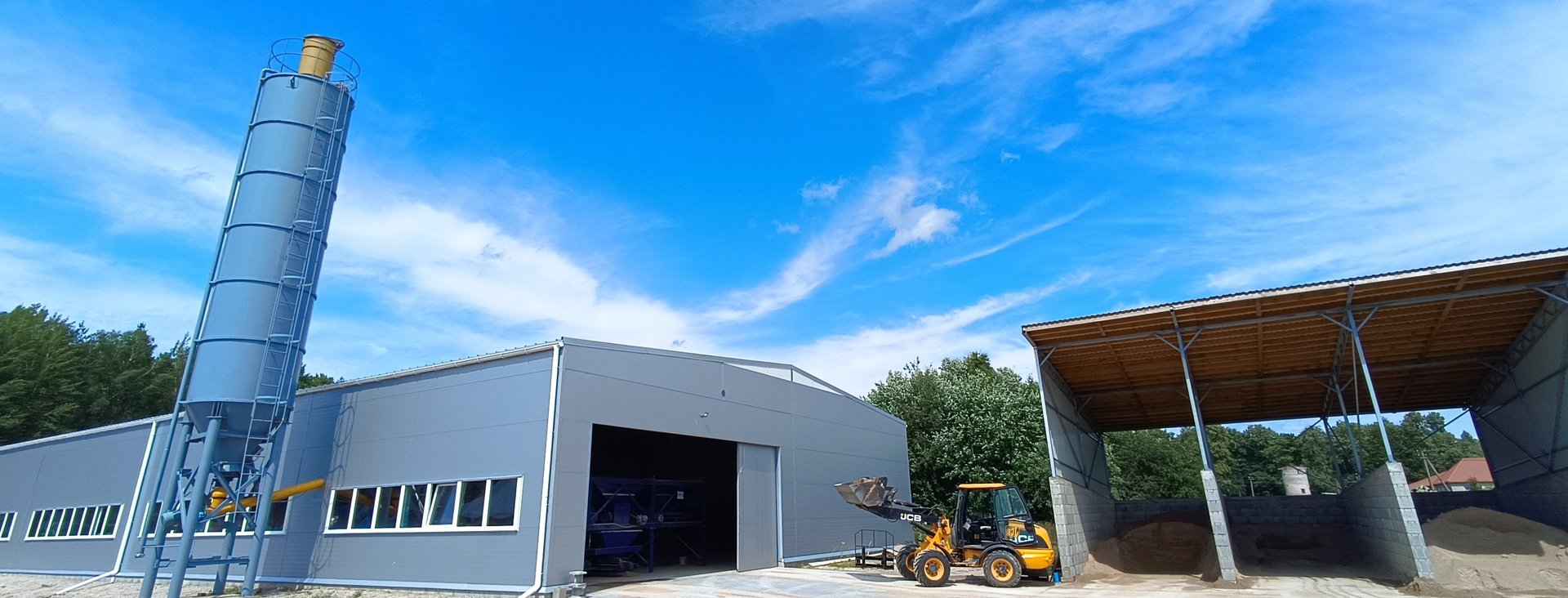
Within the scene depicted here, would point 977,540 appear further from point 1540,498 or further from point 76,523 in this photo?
point 76,523

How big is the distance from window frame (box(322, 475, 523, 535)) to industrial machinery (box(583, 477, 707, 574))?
2202 millimetres

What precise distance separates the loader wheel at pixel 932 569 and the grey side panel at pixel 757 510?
474 centimetres

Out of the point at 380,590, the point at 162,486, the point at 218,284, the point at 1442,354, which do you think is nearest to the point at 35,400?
the point at 162,486

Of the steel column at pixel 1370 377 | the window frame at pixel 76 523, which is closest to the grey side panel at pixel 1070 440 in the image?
the steel column at pixel 1370 377

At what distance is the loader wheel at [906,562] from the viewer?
15195 millimetres

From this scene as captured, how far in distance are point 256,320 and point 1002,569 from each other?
1543 cm

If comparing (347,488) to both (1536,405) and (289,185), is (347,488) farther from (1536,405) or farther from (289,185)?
(1536,405)

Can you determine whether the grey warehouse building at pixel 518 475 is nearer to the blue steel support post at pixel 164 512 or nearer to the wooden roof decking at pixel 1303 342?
the blue steel support post at pixel 164 512

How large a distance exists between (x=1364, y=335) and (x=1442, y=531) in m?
4.42

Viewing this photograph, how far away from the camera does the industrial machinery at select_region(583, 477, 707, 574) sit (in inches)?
659

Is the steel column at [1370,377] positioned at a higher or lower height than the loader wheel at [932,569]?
higher

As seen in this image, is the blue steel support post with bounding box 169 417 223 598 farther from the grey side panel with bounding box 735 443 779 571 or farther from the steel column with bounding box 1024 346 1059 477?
the steel column with bounding box 1024 346 1059 477

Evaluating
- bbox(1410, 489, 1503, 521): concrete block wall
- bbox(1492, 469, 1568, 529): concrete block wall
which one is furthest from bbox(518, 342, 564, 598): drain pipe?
bbox(1410, 489, 1503, 521): concrete block wall

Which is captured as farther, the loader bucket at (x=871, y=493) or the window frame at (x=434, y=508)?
the loader bucket at (x=871, y=493)
